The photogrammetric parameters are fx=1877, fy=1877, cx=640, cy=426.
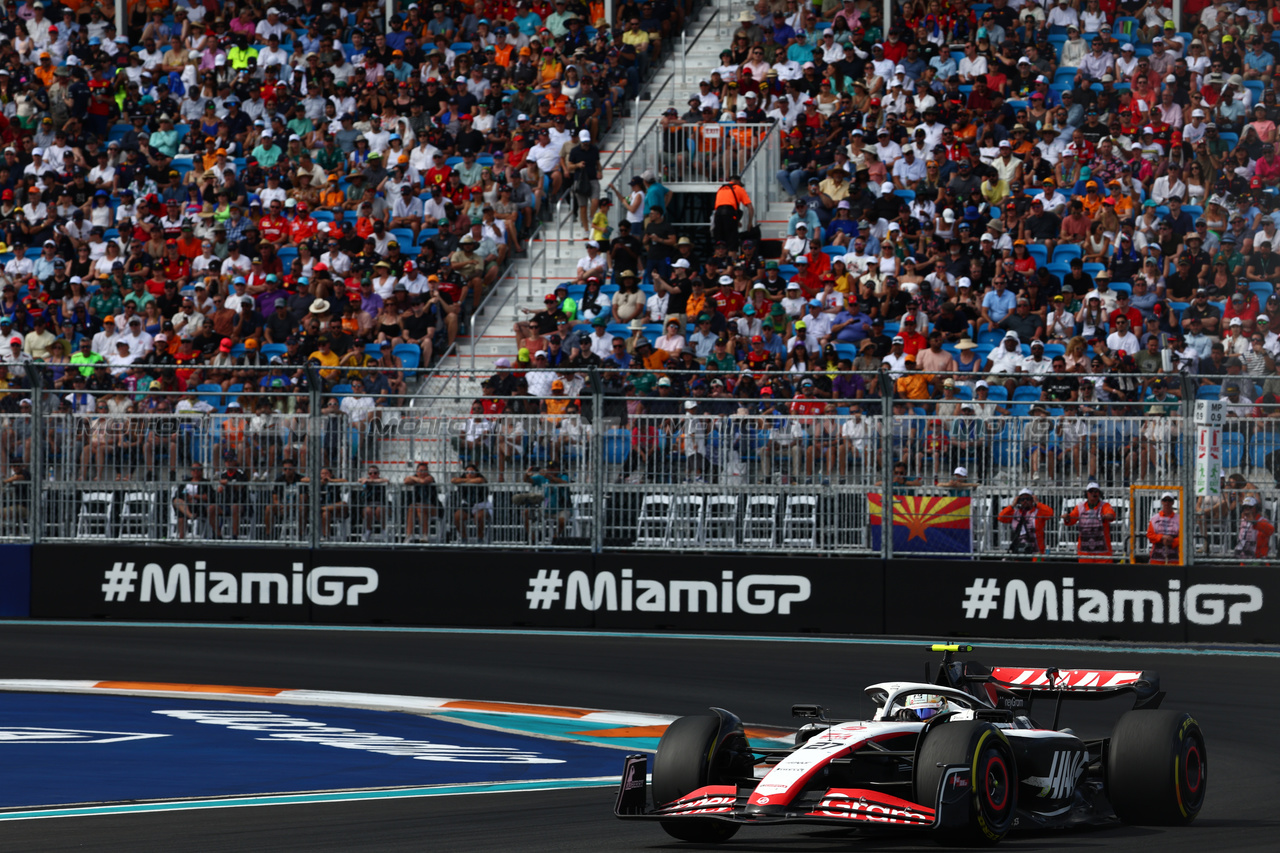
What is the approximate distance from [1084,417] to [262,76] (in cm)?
1656


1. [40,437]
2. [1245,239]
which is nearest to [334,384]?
[40,437]

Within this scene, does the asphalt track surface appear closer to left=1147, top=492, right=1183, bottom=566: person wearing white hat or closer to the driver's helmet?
the driver's helmet

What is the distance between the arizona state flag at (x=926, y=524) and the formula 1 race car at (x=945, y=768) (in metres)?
8.56

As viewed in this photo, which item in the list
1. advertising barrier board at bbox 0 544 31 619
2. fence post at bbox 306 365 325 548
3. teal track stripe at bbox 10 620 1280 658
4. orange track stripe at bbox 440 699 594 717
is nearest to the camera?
orange track stripe at bbox 440 699 594 717

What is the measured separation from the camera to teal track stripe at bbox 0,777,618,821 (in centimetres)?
872

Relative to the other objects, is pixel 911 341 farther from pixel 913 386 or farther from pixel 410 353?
pixel 410 353

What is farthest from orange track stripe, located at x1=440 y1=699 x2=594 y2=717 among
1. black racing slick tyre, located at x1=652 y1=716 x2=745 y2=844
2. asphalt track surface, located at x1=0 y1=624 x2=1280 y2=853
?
black racing slick tyre, located at x1=652 y1=716 x2=745 y2=844

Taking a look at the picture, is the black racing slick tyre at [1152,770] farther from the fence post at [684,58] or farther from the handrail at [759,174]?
the fence post at [684,58]

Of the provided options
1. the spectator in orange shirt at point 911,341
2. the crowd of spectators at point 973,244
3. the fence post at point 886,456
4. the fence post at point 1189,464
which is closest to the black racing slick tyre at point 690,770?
the crowd of spectators at point 973,244

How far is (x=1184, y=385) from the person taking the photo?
55.5 feet

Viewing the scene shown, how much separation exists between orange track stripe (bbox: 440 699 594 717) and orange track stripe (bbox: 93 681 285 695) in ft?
4.96

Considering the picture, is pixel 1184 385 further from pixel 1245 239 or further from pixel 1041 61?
pixel 1041 61

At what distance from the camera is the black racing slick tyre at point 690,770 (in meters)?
7.86

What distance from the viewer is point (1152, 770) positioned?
8.26 meters
